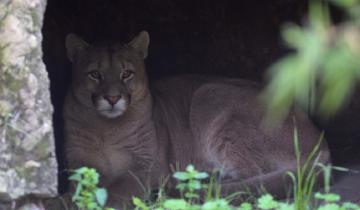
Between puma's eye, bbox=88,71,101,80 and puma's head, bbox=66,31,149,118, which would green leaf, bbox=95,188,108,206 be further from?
puma's eye, bbox=88,71,101,80

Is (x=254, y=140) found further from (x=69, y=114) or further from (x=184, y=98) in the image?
(x=69, y=114)

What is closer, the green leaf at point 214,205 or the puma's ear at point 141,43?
the green leaf at point 214,205

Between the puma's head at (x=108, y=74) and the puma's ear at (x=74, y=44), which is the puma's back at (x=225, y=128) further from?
the puma's ear at (x=74, y=44)

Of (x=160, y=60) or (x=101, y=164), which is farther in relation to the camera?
(x=160, y=60)

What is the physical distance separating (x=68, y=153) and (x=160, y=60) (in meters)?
1.73

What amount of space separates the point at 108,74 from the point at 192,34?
139 cm

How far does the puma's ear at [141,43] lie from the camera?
607cm

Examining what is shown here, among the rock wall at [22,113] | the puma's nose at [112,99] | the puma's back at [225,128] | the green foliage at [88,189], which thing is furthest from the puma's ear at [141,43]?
the green foliage at [88,189]

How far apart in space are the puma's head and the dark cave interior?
67 cm

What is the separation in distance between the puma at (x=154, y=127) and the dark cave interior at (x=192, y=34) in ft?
1.97

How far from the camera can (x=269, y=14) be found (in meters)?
6.47

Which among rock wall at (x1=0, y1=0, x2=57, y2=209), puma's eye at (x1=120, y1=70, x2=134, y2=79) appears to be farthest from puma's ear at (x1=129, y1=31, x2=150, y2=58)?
rock wall at (x1=0, y1=0, x2=57, y2=209)

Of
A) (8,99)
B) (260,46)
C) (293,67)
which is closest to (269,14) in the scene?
(260,46)

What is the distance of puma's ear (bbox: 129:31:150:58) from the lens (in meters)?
6.07
